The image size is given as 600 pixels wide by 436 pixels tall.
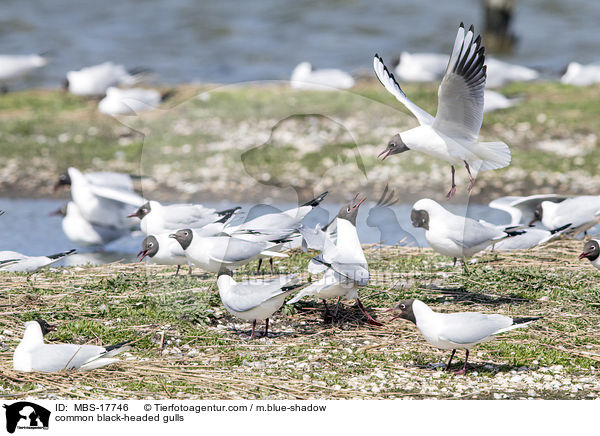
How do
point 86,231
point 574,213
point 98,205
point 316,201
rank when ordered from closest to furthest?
point 316,201 < point 574,213 < point 98,205 < point 86,231

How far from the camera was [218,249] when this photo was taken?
4.85 m

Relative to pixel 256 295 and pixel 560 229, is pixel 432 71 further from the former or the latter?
pixel 256 295

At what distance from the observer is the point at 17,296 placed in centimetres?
538

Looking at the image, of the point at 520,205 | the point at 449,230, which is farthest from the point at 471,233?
the point at 520,205

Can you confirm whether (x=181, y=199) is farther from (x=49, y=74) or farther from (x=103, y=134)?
(x=49, y=74)

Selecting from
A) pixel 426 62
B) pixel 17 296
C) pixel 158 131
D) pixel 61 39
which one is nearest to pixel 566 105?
pixel 426 62

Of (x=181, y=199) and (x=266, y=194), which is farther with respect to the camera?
(x=181, y=199)

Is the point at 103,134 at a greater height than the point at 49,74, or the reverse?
the point at 49,74

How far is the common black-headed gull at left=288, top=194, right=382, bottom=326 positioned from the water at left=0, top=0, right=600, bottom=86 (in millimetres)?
10177

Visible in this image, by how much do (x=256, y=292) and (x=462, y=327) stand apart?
1.11 m

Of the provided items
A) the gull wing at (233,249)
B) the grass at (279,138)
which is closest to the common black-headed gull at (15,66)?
the grass at (279,138)

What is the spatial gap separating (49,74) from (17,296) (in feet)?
36.8
